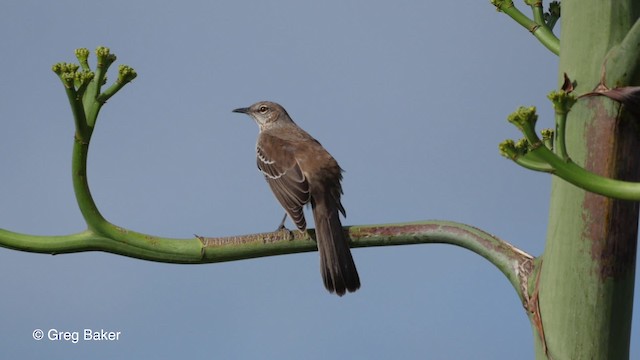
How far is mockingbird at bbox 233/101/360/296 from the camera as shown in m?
6.91

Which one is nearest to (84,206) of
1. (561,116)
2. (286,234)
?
(286,234)

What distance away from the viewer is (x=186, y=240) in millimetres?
4266

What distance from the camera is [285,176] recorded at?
8242 mm

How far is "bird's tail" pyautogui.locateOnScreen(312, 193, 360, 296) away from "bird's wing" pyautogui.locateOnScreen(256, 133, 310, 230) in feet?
0.96

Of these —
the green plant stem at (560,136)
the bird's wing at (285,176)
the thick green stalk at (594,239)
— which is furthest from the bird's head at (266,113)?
the green plant stem at (560,136)

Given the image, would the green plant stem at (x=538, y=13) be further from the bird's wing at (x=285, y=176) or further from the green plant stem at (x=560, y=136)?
the bird's wing at (x=285, y=176)

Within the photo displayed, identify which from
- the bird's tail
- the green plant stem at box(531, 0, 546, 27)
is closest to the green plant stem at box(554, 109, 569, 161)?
the green plant stem at box(531, 0, 546, 27)

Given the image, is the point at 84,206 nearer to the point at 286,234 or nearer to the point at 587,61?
the point at 286,234

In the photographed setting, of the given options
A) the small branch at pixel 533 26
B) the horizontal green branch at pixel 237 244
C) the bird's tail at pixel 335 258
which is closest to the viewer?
the horizontal green branch at pixel 237 244

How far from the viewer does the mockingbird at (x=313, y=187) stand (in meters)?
6.91

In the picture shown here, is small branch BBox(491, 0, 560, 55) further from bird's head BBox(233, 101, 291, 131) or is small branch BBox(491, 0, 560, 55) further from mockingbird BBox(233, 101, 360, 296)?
bird's head BBox(233, 101, 291, 131)

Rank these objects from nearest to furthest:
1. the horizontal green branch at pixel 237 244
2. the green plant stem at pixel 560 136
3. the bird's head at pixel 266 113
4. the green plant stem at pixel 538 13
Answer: the green plant stem at pixel 560 136
the horizontal green branch at pixel 237 244
the green plant stem at pixel 538 13
the bird's head at pixel 266 113

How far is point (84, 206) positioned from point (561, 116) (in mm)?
2205

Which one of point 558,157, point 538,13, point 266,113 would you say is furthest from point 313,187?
point 558,157
